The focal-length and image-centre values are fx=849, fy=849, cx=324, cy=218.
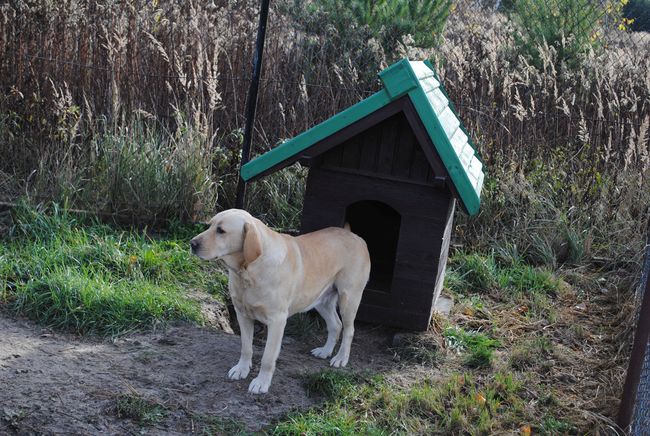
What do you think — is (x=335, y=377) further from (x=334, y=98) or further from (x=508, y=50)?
(x=508, y=50)

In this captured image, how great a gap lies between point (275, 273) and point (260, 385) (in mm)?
599

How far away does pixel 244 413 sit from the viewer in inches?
167

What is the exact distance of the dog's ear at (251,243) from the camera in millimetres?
4211

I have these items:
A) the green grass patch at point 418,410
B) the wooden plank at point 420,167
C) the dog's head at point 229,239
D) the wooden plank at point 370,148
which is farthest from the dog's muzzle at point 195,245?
the wooden plank at point 420,167

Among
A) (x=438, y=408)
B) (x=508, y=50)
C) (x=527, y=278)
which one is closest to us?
(x=438, y=408)

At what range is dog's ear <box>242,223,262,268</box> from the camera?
4.21 meters

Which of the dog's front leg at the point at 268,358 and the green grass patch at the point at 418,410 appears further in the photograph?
the dog's front leg at the point at 268,358

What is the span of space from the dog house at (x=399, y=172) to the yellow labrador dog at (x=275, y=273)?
16.6 inches

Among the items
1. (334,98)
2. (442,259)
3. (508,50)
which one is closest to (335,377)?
(442,259)

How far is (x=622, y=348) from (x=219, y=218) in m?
2.88

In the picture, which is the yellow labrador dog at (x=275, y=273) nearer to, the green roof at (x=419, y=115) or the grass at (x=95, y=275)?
the green roof at (x=419, y=115)

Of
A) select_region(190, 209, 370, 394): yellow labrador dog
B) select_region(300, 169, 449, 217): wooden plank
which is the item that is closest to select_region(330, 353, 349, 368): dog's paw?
select_region(190, 209, 370, 394): yellow labrador dog

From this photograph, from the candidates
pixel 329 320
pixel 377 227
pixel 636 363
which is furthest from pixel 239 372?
pixel 377 227

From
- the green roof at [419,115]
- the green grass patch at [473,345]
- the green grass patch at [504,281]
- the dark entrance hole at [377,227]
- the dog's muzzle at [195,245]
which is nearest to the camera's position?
the dog's muzzle at [195,245]
